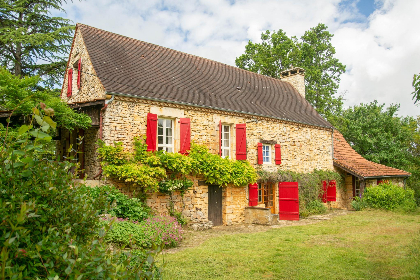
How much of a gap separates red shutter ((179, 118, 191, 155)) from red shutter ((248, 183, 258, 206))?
369 centimetres

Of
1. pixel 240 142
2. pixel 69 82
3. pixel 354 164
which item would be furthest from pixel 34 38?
pixel 354 164

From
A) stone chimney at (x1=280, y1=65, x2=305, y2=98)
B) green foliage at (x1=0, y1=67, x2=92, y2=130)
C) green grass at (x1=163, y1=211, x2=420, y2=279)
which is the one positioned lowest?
A: green grass at (x1=163, y1=211, x2=420, y2=279)

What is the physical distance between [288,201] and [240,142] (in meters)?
3.75

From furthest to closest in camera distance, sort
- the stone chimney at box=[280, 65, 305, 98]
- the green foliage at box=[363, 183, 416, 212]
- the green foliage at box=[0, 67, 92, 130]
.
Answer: the stone chimney at box=[280, 65, 305, 98]
the green foliage at box=[363, 183, 416, 212]
the green foliage at box=[0, 67, 92, 130]

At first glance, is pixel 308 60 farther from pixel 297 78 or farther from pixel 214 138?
pixel 214 138

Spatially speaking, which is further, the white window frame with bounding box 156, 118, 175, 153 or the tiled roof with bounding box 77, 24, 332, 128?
the tiled roof with bounding box 77, 24, 332, 128

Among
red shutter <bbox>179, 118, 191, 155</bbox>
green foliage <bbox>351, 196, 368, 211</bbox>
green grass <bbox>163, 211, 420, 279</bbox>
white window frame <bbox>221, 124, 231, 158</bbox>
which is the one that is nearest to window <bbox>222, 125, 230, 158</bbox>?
white window frame <bbox>221, 124, 231, 158</bbox>

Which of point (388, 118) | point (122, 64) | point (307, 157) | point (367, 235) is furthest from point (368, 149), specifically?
point (122, 64)

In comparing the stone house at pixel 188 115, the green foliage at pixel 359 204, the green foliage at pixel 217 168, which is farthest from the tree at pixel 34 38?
the green foliage at pixel 359 204

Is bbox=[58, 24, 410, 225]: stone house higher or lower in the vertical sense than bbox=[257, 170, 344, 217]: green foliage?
higher

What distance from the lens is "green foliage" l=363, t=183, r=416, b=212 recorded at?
650 inches

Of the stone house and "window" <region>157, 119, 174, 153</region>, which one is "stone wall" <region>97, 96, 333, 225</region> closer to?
the stone house

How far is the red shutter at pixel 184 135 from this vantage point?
11555 mm

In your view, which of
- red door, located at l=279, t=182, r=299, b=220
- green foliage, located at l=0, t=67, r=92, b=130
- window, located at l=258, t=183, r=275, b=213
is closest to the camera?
green foliage, located at l=0, t=67, r=92, b=130
